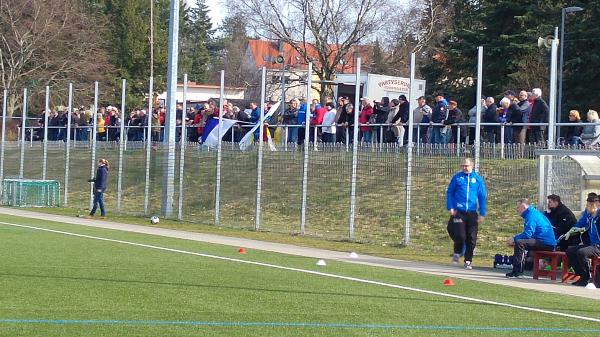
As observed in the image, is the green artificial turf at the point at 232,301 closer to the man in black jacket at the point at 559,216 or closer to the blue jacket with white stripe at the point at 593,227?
the blue jacket with white stripe at the point at 593,227

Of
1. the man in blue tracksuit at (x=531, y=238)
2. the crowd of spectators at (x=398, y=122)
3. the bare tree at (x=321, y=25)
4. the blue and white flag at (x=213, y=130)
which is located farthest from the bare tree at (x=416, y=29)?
the man in blue tracksuit at (x=531, y=238)

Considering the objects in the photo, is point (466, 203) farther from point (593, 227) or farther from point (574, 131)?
point (574, 131)

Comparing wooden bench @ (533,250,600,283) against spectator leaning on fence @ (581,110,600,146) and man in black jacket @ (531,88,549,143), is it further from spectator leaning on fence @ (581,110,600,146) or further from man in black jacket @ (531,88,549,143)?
man in black jacket @ (531,88,549,143)

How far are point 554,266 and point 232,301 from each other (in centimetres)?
736

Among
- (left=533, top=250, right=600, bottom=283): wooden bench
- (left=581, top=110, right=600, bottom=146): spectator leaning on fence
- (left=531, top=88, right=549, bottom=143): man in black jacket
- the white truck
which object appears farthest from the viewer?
the white truck

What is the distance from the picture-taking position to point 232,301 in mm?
13086

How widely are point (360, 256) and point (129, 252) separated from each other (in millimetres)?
5095

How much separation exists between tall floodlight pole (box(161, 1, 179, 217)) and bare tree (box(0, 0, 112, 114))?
103ft

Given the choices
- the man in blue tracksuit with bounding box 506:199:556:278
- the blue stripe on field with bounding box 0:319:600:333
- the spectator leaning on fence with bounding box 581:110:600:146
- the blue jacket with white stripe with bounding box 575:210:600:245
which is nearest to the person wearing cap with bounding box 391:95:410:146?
the spectator leaning on fence with bounding box 581:110:600:146

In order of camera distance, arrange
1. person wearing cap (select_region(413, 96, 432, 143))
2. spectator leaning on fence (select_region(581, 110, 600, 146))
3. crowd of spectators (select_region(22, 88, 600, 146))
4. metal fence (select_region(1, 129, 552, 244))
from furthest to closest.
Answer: person wearing cap (select_region(413, 96, 432, 143))
crowd of spectators (select_region(22, 88, 600, 146))
metal fence (select_region(1, 129, 552, 244))
spectator leaning on fence (select_region(581, 110, 600, 146))

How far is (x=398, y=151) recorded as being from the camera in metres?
24.8

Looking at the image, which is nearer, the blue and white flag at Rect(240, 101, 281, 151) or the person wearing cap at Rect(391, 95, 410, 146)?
the person wearing cap at Rect(391, 95, 410, 146)

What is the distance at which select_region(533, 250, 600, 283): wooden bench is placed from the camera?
17.8 metres

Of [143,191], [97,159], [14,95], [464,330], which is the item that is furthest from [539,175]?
[14,95]
